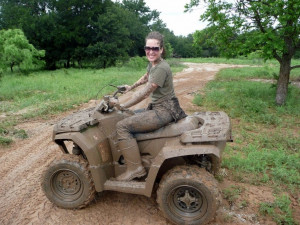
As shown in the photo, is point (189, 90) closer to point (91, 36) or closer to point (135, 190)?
point (135, 190)

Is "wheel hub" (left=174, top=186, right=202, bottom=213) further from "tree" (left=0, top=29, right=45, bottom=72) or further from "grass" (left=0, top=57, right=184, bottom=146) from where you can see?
"tree" (left=0, top=29, right=45, bottom=72)

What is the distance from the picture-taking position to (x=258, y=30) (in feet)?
31.0

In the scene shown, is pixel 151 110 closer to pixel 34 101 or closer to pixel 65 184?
pixel 65 184

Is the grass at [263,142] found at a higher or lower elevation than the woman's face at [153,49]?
lower

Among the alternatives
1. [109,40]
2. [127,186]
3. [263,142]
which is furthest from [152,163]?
[109,40]

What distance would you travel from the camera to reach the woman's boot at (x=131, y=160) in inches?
140

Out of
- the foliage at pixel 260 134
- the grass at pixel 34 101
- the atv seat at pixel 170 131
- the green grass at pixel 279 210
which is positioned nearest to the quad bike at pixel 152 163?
the atv seat at pixel 170 131

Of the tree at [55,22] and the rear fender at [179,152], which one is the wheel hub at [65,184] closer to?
the rear fender at [179,152]

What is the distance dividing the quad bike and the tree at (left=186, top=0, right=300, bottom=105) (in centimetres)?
536

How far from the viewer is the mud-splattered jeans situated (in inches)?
140

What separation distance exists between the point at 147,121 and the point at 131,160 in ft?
1.84

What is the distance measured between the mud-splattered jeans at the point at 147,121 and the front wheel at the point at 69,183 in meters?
0.69

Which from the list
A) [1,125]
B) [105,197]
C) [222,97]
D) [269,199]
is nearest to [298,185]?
[269,199]

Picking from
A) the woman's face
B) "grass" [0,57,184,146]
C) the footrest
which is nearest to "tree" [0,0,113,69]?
"grass" [0,57,184,146]
